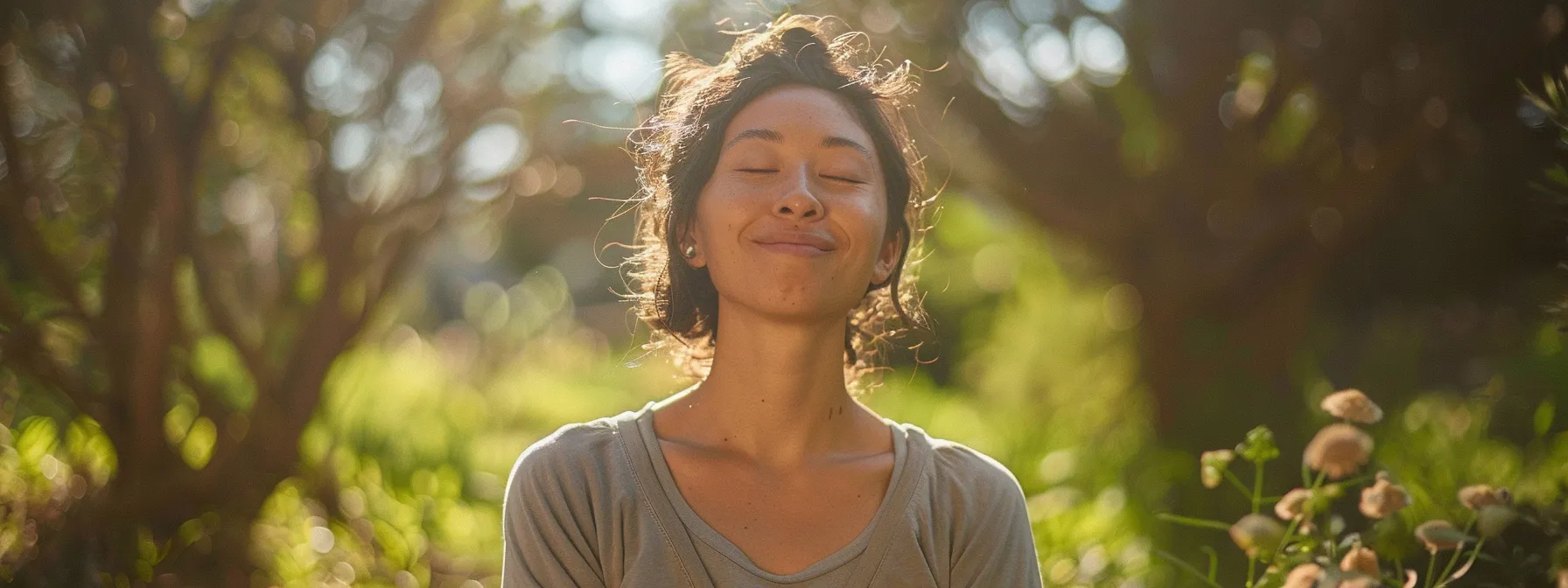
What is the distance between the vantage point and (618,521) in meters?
1.79

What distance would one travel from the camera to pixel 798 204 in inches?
70.4

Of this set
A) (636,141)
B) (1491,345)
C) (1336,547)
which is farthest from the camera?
(1491,345)

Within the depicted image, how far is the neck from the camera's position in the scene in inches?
74.3

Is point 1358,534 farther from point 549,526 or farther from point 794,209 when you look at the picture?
A: point 549,526

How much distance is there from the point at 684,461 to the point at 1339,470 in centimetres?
91

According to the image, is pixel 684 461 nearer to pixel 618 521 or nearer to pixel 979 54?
pixel 618 521

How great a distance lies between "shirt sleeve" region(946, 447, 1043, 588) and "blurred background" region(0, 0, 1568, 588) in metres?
0.91

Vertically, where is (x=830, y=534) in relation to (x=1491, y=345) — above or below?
above

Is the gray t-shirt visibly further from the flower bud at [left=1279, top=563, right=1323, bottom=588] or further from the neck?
the flower bud at [left=1279, top=563, right=1323, bottom=588]

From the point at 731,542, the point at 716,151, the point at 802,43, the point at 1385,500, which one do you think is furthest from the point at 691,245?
the point at 1385,500

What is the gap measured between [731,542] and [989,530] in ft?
1.28

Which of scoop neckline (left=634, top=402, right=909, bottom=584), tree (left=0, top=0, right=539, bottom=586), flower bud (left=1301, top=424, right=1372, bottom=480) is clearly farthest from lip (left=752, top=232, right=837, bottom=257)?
tree (left=0, top=0, right=539, bottom=586)

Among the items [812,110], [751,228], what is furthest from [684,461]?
[812,110]

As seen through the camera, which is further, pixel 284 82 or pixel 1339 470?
pixel 284 82
